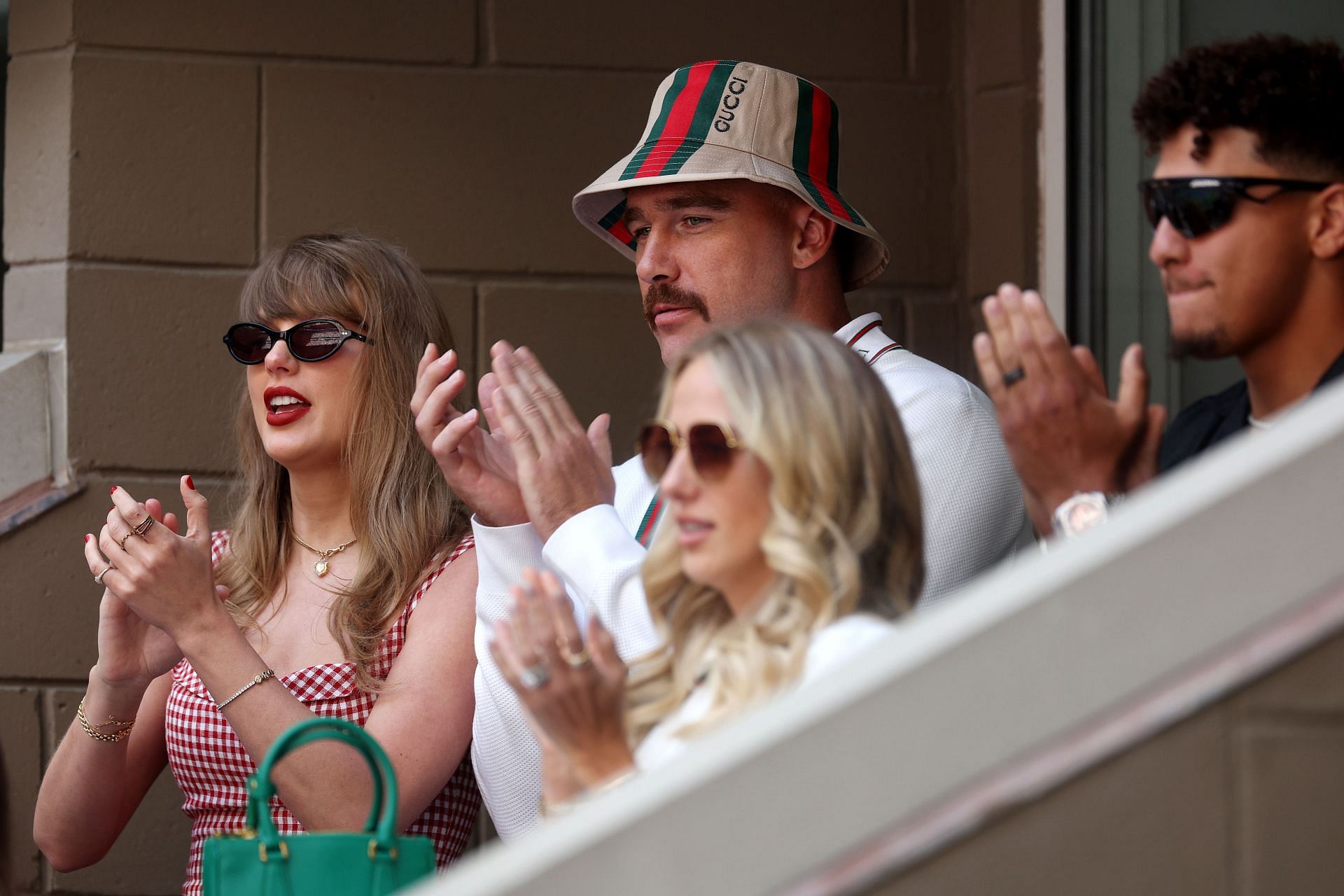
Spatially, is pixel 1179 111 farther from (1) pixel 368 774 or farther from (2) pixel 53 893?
(2) pixel 53 893

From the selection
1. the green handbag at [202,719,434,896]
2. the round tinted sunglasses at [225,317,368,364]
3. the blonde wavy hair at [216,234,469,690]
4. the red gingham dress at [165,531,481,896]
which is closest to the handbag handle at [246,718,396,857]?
the green handbag at [202,719,434,896]

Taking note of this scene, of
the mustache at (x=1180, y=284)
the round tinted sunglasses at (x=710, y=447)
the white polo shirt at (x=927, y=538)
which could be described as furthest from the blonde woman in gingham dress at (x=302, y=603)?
the mustache at (x=1180, y=284)

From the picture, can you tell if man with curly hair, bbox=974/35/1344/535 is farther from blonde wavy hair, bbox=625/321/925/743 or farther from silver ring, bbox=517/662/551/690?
silver ring, bbox=517/662/551/690

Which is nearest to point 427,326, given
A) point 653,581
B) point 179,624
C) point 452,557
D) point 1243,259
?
point 452,557

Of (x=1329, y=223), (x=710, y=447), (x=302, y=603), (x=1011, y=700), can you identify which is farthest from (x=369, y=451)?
(x=1011, y=700)

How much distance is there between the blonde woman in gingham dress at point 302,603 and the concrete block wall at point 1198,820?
1.46 metres

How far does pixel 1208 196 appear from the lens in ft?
6.12

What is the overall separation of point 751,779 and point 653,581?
0.60 meters

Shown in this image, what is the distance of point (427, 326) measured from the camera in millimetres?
2863

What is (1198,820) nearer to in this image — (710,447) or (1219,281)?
(710,447)

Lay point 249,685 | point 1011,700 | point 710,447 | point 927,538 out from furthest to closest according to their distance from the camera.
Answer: point 249,685 → point 927,538 → point 710,447 → point 1011,700

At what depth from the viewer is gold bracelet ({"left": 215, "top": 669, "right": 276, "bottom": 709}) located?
2342mm

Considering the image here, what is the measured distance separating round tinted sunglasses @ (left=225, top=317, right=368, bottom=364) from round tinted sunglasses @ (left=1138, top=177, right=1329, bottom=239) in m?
1.51

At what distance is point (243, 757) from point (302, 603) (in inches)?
12.6
